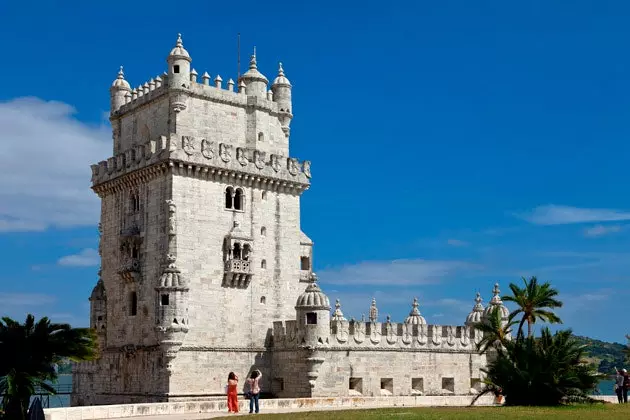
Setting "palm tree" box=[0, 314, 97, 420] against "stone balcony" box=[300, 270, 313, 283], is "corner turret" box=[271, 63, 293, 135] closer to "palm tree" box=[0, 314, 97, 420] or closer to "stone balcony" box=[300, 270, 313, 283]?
"stone balcony" box=[300, 270, 313, 283]

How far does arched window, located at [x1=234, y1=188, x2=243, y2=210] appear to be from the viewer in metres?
48.0

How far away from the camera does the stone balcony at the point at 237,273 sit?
46.2 m

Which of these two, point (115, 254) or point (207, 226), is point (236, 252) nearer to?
point (207, 226)

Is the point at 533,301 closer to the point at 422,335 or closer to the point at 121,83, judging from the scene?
the point at 422,335

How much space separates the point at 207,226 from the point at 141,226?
381 centimetres

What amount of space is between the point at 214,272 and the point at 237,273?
123cm

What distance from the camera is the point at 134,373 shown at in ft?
151

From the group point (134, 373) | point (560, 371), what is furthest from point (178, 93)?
point (560, 371)

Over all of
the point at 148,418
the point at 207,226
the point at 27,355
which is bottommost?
the point at 148,418

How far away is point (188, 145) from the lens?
150 feet

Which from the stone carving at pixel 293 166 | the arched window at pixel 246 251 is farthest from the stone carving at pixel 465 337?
the arched window at pixel 246 251

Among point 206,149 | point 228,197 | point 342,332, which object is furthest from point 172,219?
point 342,332

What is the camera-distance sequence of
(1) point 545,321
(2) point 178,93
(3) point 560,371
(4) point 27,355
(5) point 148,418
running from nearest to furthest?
(4) point 27,355, (5) point 148,418, (3) point 560,371, (2) point 178,93, (1) point 545,321

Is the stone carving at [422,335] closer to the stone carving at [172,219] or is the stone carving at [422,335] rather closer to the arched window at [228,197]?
the arched window at [228,197]
